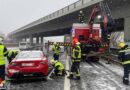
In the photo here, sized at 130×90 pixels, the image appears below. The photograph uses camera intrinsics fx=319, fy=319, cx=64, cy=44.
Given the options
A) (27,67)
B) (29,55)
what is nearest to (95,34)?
(29,55)

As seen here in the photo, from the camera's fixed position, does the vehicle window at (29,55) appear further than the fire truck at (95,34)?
No

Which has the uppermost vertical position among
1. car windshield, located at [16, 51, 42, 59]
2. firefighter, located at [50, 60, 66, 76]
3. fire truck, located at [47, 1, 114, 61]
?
fire truck, located at [47, 1, 114, 61]

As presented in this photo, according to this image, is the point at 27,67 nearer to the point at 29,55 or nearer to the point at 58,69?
the point at 29,55

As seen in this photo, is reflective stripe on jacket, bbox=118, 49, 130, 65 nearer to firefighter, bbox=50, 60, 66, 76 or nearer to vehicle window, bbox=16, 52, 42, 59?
firefighter, bbox=50, 60, 66, 76

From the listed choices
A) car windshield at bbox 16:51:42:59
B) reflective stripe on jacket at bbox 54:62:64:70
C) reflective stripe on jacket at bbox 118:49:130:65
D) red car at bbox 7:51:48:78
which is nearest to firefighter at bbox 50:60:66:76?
reflective stripe on jacket at bbox 54:62:64:70

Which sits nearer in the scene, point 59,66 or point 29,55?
point 29,55

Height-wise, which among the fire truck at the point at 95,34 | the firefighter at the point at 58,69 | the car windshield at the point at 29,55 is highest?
the fire truck at the point at 95,34

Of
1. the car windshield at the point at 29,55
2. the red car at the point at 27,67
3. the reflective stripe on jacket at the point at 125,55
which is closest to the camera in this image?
the reflective stripe on jacket at the point at 125,55

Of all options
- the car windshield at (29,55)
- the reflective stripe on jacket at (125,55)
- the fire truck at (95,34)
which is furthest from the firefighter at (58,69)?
the fire truck at (95,34)

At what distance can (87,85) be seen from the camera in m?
11.8

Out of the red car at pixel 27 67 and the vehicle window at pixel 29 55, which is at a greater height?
the vehicle window at pixel 29 55

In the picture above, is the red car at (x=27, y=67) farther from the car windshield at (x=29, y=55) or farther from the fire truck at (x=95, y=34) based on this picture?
the fire truck at (x=95, y=34)

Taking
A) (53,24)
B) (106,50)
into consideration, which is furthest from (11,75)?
(53,24)

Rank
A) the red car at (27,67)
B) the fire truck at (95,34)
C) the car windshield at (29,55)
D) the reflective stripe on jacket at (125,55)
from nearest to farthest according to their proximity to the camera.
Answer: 1. the reflective stripe on jacket at (125,55)
2. the red car at (27,67)
3. the car windshield at (29,55)
4. the fire truck at (95,34)
